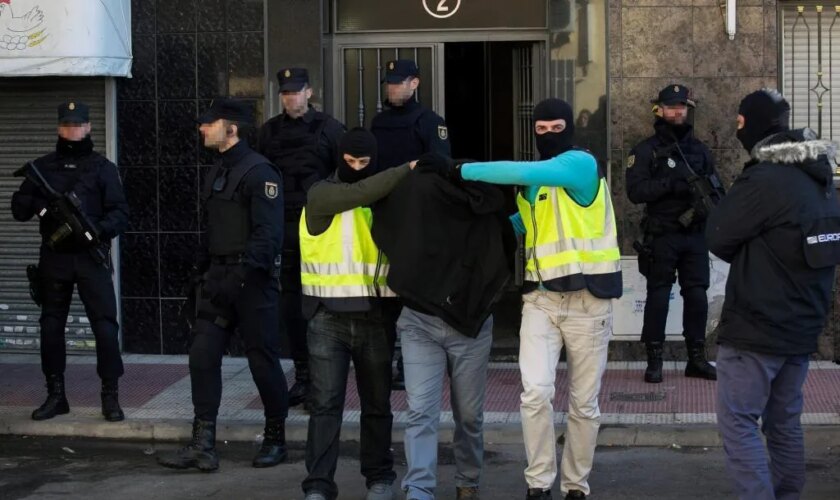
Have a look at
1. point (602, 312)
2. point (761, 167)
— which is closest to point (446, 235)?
point (602, 312)

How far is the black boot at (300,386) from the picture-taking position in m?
8.98

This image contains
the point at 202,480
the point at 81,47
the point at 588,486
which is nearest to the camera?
the point at 588,486

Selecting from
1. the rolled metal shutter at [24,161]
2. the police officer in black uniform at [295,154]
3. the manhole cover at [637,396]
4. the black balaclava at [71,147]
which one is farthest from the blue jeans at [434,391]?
the rolled metal shutter at [24,161]

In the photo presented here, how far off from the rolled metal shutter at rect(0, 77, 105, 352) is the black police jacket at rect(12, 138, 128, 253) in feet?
8.08

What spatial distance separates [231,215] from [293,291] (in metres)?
1.54

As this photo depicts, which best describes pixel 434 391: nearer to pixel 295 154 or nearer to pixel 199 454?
pixel 199 454

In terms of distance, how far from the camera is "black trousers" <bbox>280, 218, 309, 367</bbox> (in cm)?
A: 886

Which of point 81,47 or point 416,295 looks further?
point 81,47

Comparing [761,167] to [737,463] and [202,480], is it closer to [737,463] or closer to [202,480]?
[737,463]

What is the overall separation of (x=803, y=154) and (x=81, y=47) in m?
6.42

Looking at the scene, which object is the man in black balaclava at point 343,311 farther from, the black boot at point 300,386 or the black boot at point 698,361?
the black boot at point 698,361

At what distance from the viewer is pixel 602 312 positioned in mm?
6473

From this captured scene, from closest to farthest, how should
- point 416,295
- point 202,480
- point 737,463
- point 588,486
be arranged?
point 737,463
point 416,295
point 588,486
point 202,480

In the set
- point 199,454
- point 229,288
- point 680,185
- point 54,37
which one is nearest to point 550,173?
point 229,288
